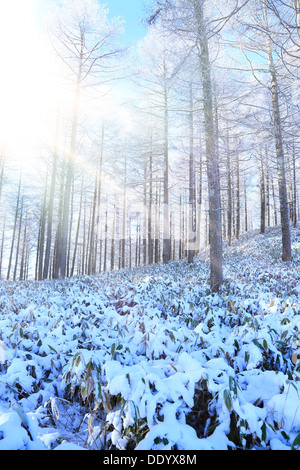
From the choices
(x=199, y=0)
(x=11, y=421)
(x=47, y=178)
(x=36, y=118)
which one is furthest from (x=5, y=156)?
(x=11, y=421)

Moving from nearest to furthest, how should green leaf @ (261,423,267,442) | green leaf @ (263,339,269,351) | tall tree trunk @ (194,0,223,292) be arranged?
green leaf @ (261,423,267,442)
green leaf @ (263,339,269,351)
tall tree trunk @ (194,0,223,292)

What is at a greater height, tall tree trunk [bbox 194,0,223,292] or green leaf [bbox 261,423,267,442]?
tall tree trunk [bbox 194,0,223,292]

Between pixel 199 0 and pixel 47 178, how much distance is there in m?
15.7

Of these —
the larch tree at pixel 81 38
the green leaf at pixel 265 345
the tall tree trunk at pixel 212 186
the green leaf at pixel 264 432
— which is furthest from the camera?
the larch tree at pixel 81 38

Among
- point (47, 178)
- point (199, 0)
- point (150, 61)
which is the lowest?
point (199, 0)

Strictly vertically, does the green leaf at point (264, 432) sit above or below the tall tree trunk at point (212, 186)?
below

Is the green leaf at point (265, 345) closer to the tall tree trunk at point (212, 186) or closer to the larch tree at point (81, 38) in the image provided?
the tall tree trunk at point (212, 186)

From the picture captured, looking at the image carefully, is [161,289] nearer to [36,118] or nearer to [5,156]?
[36,118]

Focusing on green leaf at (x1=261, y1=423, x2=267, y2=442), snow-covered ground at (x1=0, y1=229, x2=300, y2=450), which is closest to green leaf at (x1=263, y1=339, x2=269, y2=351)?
snow-covered ground at (x1=0, y1=229, x2=300, y2=450)

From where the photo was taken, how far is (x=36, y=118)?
12258 millimetres

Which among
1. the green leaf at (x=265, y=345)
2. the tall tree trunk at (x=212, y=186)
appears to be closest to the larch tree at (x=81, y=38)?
A: the tall tree trunk at (x=212, y=186)

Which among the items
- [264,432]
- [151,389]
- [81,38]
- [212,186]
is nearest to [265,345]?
[264,432]

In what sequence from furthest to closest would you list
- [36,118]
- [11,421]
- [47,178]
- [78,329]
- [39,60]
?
[47,178] < [36,118] < [39,60] < [78,329] < [11,421]

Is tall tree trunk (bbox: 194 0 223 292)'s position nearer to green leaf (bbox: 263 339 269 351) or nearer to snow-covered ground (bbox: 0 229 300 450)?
snow-covered ground (bbox: 0 229 300 450)
